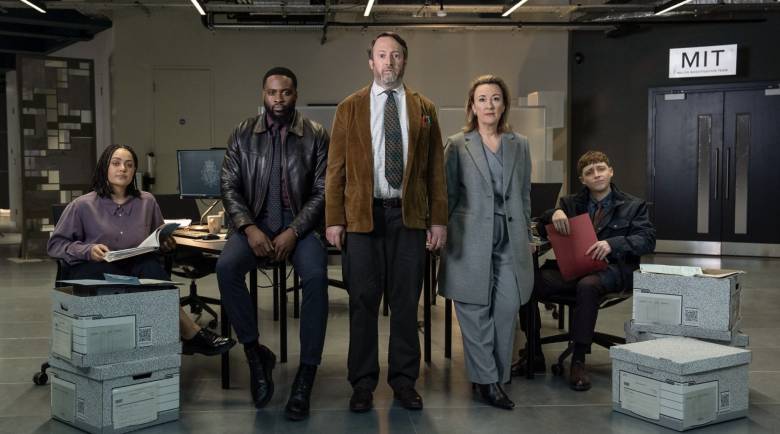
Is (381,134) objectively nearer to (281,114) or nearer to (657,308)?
(281,114)

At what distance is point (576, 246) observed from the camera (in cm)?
383

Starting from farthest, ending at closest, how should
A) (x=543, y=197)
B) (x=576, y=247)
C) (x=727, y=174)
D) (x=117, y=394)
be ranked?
(x=727, y=174) < (x=543, y=197) < (x=576, y=247) < (x=117, y=394)

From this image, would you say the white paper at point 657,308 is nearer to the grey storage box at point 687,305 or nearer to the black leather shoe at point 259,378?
the grey storage box at point 687,305

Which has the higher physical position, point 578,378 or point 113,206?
point 113,206

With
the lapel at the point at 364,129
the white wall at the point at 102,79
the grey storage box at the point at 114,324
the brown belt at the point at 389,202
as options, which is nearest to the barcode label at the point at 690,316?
the brown belt at the point at 389,202

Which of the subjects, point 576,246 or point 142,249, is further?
point 576,246

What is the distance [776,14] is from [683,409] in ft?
24.2

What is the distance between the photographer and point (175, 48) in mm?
10602

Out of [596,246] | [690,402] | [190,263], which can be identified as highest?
[596,246]

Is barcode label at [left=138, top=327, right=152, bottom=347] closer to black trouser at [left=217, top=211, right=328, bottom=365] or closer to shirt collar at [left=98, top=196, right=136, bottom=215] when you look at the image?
black trouser at [left=217, top=211, right=328, bottom=365]

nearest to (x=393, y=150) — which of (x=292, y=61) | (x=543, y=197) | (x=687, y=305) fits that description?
(x=687, y=305)

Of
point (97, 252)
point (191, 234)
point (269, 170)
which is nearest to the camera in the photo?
point (97, 252)

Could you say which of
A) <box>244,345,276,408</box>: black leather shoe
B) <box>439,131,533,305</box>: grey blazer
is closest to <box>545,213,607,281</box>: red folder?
<box>439,131,533,305</box>: grey blazer

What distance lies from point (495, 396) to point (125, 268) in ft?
5.99
